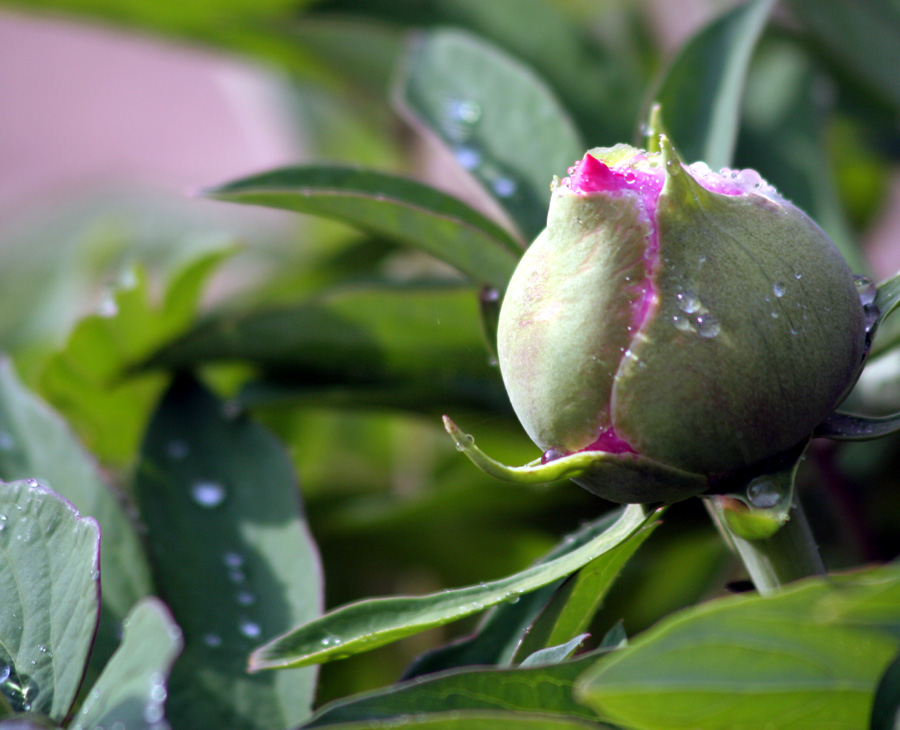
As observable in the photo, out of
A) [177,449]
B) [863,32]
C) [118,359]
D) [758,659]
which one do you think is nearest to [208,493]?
[177,449]

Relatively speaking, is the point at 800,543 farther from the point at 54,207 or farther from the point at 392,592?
the point at 54,207

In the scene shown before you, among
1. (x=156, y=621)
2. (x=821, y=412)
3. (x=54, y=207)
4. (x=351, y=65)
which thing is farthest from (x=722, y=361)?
(x=54, y=207)

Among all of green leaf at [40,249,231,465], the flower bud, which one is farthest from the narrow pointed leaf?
green leaf at [40,249,231,465]

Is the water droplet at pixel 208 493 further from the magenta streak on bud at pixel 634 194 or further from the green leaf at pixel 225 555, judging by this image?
the magenta streak on bud at pixel 634 194

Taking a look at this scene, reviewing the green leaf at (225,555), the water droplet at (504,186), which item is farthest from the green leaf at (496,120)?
the green leaf at (225,555)

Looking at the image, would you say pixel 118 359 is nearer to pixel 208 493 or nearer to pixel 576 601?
pixel 208 493

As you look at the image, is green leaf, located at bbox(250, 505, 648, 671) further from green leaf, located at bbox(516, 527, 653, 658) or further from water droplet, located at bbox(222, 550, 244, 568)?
water droplet, located at bbox(222, 550, 244, 568)
